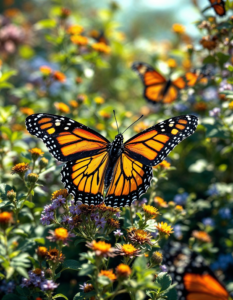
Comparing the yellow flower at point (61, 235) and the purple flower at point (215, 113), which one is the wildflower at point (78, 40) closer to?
the purple flower at point (215, 113)

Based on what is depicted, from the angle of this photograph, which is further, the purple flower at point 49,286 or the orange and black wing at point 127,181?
the orange and black wing at point 127,181

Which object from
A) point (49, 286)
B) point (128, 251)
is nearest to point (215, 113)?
point (128, 251)

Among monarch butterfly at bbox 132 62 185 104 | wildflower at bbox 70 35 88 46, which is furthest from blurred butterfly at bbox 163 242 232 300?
wildflower at bbox 70 35 88 46

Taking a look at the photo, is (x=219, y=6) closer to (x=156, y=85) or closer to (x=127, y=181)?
(x=156, y=85)

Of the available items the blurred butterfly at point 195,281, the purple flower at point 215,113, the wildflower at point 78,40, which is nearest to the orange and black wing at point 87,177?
the blurred butterfly at point 195,281

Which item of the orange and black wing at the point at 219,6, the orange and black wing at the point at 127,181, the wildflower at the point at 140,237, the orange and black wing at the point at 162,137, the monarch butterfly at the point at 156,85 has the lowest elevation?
the wildflower at the point at 140,237

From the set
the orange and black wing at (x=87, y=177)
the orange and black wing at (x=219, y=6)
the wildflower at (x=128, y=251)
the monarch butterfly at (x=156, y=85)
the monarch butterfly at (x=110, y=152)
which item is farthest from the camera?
the monarch butterfly at (x=156, y=85)

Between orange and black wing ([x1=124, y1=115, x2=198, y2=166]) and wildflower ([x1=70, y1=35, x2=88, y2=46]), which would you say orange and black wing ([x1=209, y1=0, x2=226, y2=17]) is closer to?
orange and black wing ([x1=124, y1=115, x2=198, y2=166])
